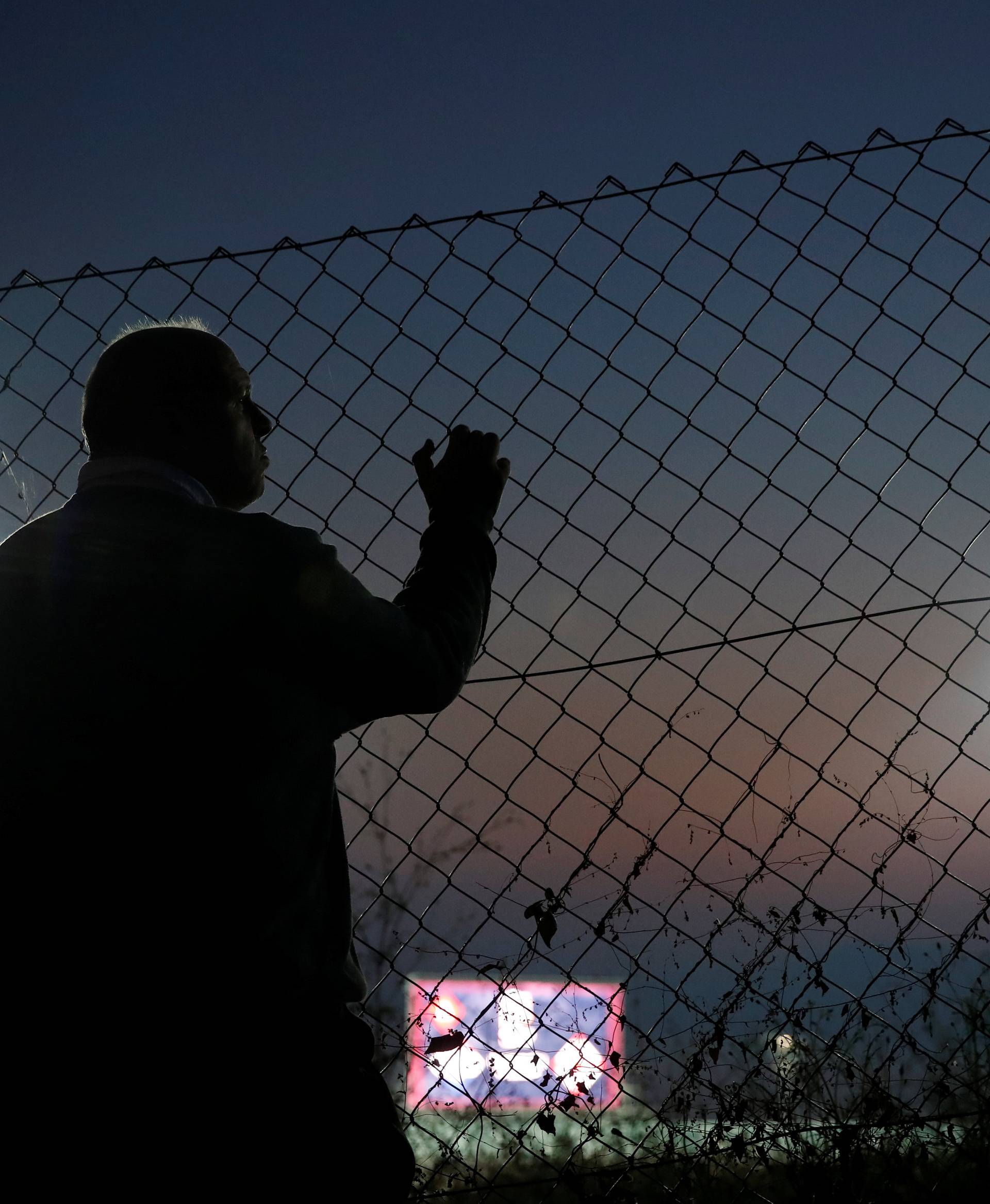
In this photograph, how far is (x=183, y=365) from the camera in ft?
5.35

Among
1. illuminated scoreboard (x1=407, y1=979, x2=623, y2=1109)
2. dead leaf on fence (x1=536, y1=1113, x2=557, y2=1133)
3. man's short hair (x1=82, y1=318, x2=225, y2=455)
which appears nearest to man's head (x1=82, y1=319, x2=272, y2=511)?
man's short hair (x1=82, y1=318, x2=225, y2=455)

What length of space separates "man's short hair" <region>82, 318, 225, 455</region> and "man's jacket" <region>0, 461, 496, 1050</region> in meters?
0.13

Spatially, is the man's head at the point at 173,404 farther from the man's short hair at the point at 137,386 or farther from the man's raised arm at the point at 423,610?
the man's raised arm at the point at 423,610

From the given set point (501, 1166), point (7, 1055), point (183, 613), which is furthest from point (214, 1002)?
point (501, 1166)

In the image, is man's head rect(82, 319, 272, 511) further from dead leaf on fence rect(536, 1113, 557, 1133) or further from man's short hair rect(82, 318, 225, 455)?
dead leaf on fence rect(536, 1113, 557, 1133)

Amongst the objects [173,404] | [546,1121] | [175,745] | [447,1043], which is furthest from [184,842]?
[546,1121]

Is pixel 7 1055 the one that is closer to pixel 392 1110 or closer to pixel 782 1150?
pixel 392 1110

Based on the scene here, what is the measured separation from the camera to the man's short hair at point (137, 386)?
5.23ft

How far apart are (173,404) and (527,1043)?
1435 mm

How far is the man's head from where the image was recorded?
1596 mm

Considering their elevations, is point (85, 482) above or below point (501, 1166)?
above

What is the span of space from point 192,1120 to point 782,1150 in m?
1.55

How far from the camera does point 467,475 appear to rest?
180 cm

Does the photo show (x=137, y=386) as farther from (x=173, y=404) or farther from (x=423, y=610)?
(x=423, y=610)
